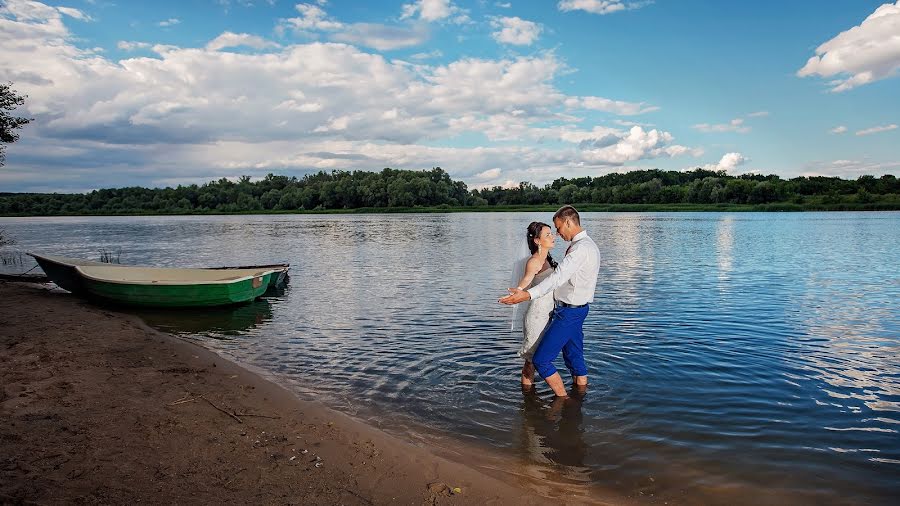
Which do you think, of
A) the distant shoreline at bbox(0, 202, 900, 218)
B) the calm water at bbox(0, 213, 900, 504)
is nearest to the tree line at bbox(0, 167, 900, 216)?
the distant shoreline at bbox(0, 202, 900, 218)

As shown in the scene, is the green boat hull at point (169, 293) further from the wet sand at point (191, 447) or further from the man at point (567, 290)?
the man at point (567, 290)

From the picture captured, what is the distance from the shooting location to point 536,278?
7805 millimetres

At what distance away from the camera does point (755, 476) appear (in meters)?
5.98

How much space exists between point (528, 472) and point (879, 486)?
3.50 meters

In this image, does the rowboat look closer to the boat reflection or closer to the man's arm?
the boat reflection

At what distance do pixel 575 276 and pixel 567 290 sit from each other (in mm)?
238

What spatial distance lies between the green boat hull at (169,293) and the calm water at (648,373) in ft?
1.75

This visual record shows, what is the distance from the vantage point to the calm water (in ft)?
20.3

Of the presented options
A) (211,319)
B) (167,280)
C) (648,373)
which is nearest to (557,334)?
(648,373)

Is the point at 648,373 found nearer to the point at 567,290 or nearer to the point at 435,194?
the point at 567,290

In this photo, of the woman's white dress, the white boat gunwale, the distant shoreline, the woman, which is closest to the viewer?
the woman

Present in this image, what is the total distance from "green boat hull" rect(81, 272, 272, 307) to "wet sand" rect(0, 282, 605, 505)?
694cm

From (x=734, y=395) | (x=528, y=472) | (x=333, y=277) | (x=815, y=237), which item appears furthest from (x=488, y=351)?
(x=815, y=237)

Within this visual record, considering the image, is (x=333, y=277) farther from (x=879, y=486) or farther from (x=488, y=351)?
(x=879, y=486)
